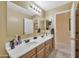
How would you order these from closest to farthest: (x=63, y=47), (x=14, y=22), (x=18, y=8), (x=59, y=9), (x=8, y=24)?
(x=8, y=24)
(x=14, y=22)
(x=18, y=8)
(x=63, y=47)
(x=59, y=9)

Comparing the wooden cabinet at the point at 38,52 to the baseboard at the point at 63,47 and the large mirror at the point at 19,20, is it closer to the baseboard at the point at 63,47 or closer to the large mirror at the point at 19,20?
the large mirror at the point at 19,20

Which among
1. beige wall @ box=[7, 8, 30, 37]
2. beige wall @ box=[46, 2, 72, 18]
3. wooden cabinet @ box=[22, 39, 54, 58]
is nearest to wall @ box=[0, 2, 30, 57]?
beige wall @ box=[7, 8, 30, 37]

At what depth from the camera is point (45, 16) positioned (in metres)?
4.99

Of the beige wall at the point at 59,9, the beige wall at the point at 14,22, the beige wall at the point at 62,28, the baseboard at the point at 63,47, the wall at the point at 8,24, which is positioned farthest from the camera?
the beige wall at the point at 59,9

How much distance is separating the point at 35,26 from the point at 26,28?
26.6 inches

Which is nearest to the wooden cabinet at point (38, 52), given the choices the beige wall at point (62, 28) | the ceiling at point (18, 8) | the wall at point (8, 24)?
the wall at point (8, 24)

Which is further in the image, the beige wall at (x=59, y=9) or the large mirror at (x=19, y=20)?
the beige wall at (x=59, y=9)

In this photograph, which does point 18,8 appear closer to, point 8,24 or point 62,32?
point 8,24

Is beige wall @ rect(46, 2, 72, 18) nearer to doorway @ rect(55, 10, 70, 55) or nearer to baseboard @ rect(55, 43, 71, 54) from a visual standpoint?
doorway @ rect(55, 10, 70, 55)

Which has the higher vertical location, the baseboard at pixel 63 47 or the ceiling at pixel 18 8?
the ceiling at pixel 18 8

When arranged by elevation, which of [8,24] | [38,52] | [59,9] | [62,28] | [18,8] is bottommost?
[38,52]

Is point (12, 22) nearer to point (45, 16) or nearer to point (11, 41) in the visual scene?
point (11, 41)

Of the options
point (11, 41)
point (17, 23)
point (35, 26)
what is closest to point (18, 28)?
point (17, 23)

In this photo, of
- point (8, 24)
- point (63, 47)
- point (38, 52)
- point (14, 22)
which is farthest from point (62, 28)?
point (8, 24)
